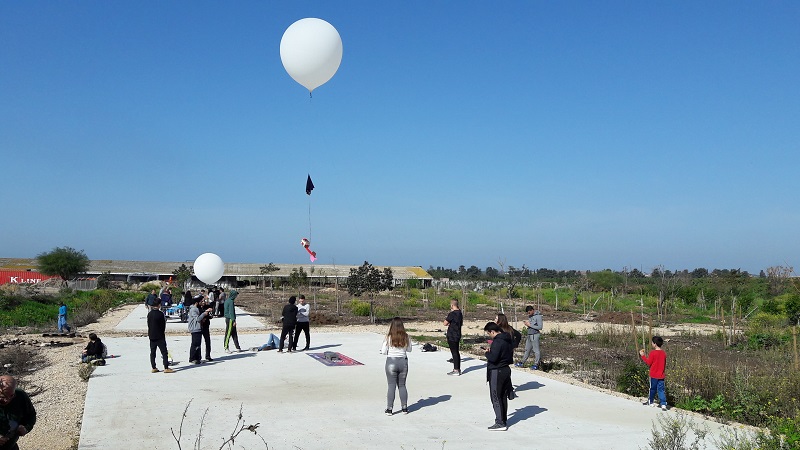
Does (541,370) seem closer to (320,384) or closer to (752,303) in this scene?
(320,384)

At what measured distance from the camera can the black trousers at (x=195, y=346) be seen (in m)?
14.4

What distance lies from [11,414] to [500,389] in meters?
5.87

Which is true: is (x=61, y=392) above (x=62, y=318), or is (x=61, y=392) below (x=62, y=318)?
below

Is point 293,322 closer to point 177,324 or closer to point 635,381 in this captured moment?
point 635,381

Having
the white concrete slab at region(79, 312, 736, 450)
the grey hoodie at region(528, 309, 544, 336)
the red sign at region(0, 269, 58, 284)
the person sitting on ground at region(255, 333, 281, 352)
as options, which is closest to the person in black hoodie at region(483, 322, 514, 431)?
the white concrete slab at region(79, 312, 736, 450)

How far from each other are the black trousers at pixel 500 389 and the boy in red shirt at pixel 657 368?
2.65m

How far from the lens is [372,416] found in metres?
9.80

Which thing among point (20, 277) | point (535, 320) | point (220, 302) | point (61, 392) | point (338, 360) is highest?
point (20, 277)

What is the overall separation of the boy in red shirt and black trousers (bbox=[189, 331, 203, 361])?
9198mm

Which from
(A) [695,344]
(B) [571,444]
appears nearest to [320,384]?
(B) [571,444]

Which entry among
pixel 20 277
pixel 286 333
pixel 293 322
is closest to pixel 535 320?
pixel 293 322

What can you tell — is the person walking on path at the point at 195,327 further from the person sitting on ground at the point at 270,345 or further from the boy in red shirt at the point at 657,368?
the boy in red shirt at the point at 657,368

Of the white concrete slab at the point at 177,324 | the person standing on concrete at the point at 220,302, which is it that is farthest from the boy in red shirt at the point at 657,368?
the person standing on concrete at the point at 220,302

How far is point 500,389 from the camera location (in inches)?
354
